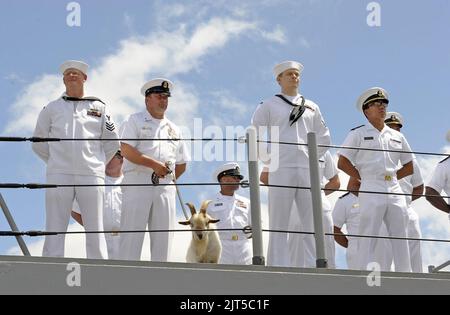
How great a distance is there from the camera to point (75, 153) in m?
6.16

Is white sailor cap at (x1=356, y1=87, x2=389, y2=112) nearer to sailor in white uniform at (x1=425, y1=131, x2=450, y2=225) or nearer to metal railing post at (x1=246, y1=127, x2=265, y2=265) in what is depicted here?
sailor in white uniform at (x1=425, y1=131, x2=450, y2=225)

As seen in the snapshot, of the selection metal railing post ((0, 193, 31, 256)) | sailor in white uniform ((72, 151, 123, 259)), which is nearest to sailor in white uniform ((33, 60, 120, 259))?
metal railing post ((0, 193, 31, 256))

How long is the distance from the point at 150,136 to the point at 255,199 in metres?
1.79

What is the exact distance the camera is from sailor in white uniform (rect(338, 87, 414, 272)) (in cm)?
658

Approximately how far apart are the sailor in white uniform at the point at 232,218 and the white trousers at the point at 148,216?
1.31 metres

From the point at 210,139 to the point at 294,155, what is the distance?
146 centimetres

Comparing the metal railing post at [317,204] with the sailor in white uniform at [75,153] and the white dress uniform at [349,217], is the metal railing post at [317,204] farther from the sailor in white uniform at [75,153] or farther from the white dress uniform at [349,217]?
the white dress uniform at [349,217]

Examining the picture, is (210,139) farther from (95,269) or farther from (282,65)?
(282,65)

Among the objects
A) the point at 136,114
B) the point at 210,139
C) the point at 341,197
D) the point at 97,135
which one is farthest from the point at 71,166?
the point at 341,197

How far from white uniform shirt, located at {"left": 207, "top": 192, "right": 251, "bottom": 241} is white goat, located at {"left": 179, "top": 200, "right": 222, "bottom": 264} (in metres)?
0.96

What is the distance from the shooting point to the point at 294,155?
6.40 meters

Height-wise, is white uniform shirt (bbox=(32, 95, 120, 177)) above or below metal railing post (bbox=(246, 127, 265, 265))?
above

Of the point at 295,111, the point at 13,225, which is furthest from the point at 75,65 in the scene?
the point at 295,111

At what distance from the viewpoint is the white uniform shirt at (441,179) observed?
7.77 metres
